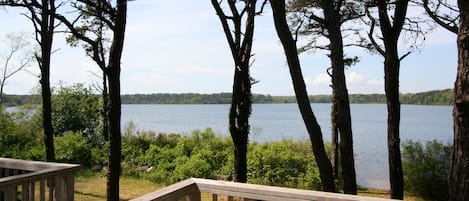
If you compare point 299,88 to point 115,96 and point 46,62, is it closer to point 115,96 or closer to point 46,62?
point 115,96

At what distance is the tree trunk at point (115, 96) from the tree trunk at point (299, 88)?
86.6 inches

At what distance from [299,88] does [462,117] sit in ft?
6.35

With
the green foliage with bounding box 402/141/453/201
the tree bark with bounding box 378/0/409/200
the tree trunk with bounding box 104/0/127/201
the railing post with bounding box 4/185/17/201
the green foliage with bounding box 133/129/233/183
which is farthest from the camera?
the green foliage with bounding box 133/129/233/183

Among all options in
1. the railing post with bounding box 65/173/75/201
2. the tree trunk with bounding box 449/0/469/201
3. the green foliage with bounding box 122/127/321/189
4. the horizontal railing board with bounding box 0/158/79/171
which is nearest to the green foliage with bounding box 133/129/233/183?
the green foliage with bounding box 122/127/321/189

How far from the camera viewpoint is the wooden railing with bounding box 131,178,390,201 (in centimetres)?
189

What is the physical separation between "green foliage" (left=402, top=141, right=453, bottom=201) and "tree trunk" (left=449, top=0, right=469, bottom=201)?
559cm

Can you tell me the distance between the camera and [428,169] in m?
7.40

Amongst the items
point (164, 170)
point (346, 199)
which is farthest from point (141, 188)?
point (346, 199)

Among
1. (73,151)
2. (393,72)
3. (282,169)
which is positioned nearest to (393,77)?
(393,72)

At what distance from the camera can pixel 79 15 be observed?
632 cm

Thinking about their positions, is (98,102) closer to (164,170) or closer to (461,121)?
(164,170)

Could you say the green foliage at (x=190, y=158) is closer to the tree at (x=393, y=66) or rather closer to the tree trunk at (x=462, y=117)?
the tree at (x=393, y=66)

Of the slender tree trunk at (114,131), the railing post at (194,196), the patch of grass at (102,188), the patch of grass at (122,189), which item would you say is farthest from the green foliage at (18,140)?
the railing post at (194,196)

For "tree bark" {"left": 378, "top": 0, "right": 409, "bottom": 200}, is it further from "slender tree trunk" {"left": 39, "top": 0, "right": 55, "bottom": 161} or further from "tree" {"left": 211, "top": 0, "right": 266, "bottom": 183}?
"slender tree trunk" {"left": 39, "top": 0, "right": 55, "bottom": 161}
